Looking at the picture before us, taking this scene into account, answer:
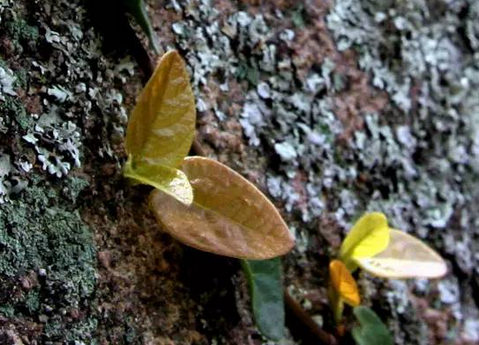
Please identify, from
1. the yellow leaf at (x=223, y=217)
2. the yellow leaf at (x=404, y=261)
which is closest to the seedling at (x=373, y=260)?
the yellow leaf at (x=404, y=261)

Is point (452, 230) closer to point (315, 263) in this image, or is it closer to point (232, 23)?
point (315, 263)

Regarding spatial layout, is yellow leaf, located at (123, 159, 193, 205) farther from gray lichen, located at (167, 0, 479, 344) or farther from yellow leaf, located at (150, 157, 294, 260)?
gray lichen, located at (167, 0, 479, 344)

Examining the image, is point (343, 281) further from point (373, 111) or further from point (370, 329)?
point (373, 111)

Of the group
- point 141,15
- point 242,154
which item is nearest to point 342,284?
point 242,154

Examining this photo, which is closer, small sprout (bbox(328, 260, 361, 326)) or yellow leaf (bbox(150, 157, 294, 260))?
yellow leaf (bbox(150, 157, 294, 260))

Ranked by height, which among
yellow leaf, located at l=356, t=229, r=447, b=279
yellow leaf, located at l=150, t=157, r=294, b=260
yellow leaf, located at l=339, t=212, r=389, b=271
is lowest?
yellow leaf, located at l=356, t=229, r=447, b=279

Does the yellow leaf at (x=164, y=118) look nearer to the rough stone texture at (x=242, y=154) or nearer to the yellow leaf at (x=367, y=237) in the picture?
the rough stone texture at (x=242, y=154)

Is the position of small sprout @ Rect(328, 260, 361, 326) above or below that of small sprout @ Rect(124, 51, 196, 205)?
below

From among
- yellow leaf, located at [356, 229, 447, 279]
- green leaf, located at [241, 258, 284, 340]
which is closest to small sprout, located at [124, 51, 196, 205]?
green leaf, located at [241, 258, 284, 340]
